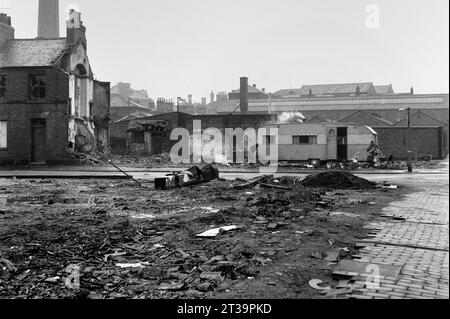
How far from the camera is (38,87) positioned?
32125 millimetres

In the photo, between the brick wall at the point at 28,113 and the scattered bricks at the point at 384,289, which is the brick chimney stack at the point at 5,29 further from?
the scattered bricks at the point at 384,289

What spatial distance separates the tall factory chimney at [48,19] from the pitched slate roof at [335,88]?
44334 mm

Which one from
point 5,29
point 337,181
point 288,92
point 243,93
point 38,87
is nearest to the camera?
point 337,181

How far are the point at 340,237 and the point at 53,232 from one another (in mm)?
5275

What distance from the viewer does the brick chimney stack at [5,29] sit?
113ft

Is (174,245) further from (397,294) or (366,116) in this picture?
(366,116)

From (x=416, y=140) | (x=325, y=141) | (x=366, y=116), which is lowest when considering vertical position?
(x=325, y=141)

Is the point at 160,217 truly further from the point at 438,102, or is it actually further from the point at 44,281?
the point at 438,102

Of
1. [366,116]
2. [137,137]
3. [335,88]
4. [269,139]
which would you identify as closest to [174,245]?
[269,139]

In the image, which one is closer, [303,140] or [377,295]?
[377,295]

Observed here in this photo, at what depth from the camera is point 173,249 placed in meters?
6.78

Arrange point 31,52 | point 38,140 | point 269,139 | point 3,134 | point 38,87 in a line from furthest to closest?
point 269,139
point 31,52
point 3,134
point 38,140
point 38,87

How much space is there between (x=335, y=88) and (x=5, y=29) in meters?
59.5
